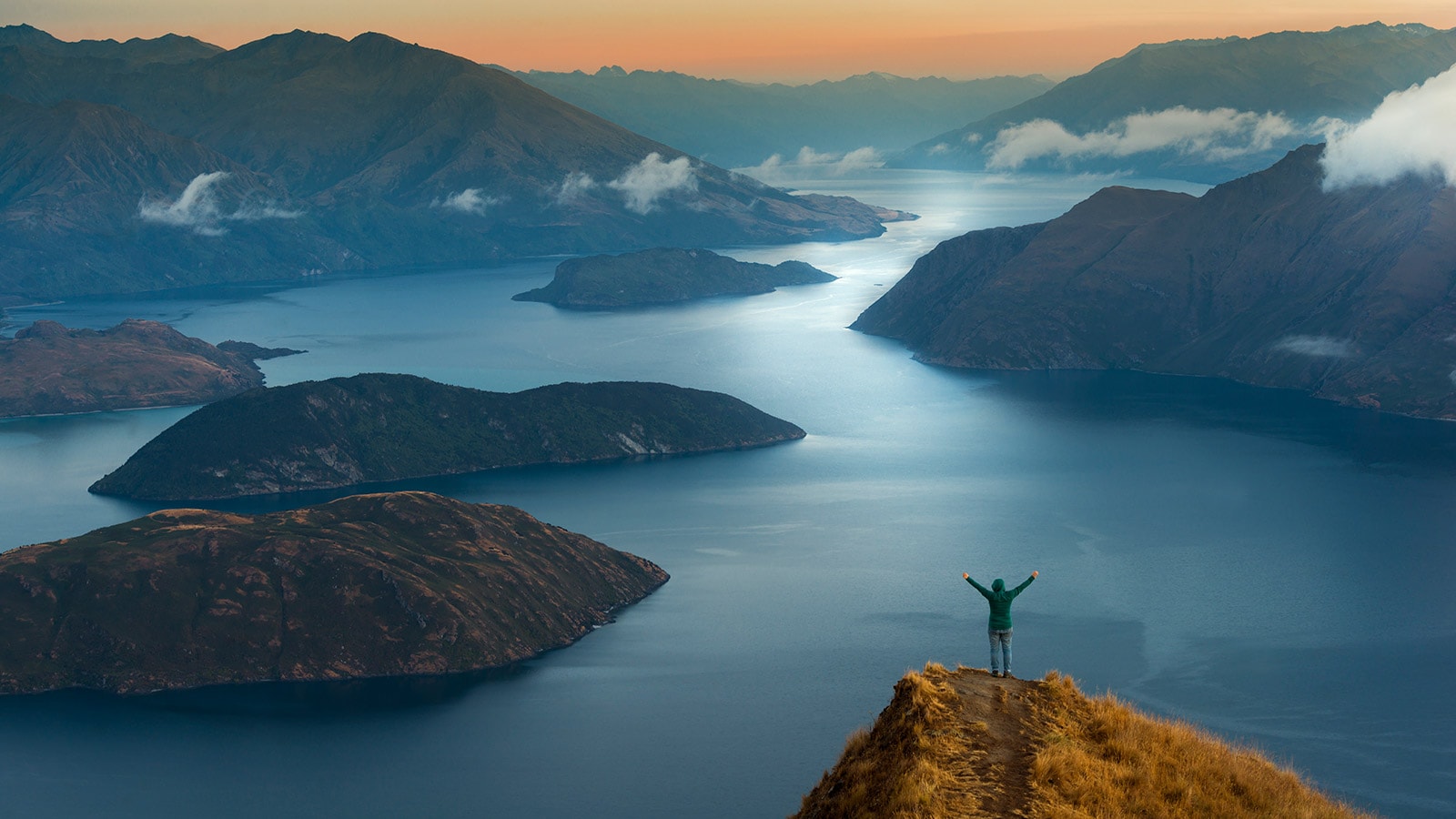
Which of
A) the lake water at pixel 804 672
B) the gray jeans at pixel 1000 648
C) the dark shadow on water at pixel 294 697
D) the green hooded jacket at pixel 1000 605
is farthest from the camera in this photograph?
the dark shadow on water at pixel 294 697

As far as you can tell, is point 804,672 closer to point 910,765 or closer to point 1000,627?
point 1000,627

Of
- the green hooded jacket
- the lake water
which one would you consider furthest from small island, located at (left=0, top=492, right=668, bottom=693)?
the green hooded jacket

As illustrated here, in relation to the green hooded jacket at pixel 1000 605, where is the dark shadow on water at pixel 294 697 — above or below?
below

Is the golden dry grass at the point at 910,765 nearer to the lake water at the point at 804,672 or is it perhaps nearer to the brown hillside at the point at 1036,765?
the brown hillside at the point at 1036,765

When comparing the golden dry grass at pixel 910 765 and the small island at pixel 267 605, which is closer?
the golden dry grass at pixel 910 765

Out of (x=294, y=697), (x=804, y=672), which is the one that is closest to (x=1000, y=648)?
(x=804, y=672)

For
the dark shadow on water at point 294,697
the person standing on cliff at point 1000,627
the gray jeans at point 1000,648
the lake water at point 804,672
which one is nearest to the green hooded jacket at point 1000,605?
the person standing on cliff at point 1000,627
